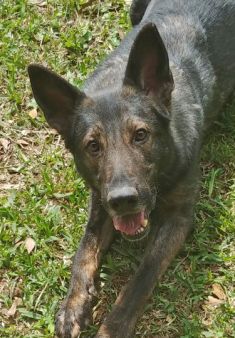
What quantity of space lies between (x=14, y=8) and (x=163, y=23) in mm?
2069

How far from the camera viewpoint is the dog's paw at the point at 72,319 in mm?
4719

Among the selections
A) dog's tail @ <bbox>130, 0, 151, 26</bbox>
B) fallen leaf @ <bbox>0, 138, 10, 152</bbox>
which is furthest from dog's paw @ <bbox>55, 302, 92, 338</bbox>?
dog's tail @ <bbox>130, 0, 151, 26</bbox>

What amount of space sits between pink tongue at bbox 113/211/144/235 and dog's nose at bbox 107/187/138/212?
21 cm

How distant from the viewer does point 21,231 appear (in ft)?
18.2

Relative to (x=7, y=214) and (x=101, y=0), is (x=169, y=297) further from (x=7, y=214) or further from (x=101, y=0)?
(x=101, y=0)

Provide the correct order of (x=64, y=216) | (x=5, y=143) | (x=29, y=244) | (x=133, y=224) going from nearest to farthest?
(x=133, y=224) < (x=29, y=244) < (x=64, y=216) < (x=5, y=143)

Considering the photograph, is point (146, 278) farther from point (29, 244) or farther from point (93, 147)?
point (29, 244)

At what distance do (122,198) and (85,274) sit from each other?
0.86 metres

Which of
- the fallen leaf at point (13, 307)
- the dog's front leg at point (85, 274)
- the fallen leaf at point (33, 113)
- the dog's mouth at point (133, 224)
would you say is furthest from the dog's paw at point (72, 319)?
the fallen leaf at point (33, 113)

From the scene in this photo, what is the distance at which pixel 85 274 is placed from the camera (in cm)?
494

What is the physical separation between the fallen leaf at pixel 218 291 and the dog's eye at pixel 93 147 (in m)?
1.30

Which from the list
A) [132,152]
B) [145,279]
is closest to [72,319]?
[145,279]

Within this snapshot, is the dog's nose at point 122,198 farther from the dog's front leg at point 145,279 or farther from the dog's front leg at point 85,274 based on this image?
the dog's front leg at point 85,274

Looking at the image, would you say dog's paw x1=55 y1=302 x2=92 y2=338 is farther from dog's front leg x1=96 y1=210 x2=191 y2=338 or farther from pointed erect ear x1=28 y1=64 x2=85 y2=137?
pointed erect ear x1=28 y1=64 x2=85 y2=137
